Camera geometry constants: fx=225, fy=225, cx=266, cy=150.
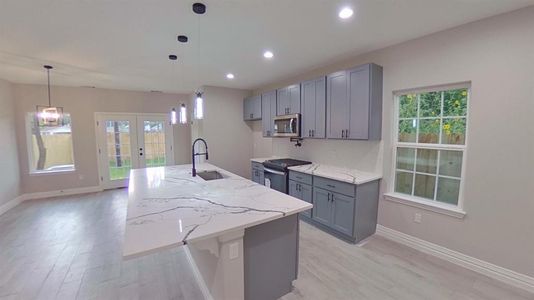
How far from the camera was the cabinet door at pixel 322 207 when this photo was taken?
10.6ft

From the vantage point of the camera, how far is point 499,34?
7.25 feet

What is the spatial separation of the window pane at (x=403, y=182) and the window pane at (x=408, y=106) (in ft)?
2.60

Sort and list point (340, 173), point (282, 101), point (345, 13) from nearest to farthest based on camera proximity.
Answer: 1. point (345, 13)
2. point (340, 173)
3. point (282, 101)

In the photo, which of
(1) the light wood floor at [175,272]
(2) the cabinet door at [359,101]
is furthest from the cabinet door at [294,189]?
(2) the cabinet door at [359,101]

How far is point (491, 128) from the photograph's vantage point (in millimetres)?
2287

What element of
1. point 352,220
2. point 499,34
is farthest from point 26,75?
point 499,34

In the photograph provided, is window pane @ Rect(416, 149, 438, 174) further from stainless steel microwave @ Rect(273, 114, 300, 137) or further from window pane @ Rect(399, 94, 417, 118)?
stainless steel microwave @ Rect(273, 114, 300, 137)

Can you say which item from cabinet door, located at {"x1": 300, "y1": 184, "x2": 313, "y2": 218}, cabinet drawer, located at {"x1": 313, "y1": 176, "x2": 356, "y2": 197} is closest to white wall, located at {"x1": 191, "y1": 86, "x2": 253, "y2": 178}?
cabinet door, located at {"x1": 300, "y1": 184, "x2": 313, "y2": 218}

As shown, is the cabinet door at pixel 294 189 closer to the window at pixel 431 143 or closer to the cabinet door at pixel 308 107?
the cabinet door at pixel 308 107

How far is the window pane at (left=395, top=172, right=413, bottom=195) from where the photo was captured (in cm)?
303

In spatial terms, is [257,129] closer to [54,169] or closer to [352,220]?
[352,220]

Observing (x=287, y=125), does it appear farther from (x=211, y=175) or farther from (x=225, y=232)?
(x=225, y=232)

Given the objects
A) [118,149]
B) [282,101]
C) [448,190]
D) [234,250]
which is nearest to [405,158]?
[448,190]

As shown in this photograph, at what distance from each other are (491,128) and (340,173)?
1.68 m
